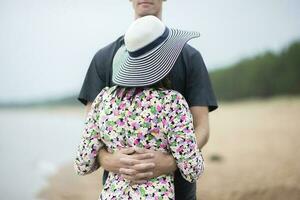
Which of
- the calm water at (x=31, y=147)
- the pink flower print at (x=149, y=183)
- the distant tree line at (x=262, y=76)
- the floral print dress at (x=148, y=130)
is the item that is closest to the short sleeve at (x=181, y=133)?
the floral print dress at (x=148, y=130)

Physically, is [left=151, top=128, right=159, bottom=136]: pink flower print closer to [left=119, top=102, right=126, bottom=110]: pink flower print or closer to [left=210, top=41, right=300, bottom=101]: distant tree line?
[left=119, top=102, right=126, bottom=110]: pink flower print

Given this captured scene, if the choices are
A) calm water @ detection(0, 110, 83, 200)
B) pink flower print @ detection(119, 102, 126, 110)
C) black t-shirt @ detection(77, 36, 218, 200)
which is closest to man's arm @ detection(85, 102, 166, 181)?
pink flower print @ detection(119, 102, 126, 110)

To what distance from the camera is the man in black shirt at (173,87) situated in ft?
4.20

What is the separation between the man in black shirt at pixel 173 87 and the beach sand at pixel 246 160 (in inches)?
71.0

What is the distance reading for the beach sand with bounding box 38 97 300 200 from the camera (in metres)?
3.36

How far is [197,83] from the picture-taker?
1.52 m

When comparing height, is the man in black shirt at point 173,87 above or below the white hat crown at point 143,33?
below

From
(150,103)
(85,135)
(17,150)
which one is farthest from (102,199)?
(17,150)

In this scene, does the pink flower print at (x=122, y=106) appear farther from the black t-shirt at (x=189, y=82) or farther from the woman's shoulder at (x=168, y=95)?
the black t-shirt at (x=189, y=82)

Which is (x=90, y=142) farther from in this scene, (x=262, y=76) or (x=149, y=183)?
(x=262, y=76)

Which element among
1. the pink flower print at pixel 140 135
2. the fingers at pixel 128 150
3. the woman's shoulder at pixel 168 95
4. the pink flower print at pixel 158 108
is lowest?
the fingers at pixel 128 150

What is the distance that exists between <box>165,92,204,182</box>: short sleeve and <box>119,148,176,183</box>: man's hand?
35mm

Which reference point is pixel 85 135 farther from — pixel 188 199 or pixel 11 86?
pixel 11 86

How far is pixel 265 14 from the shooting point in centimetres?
379
